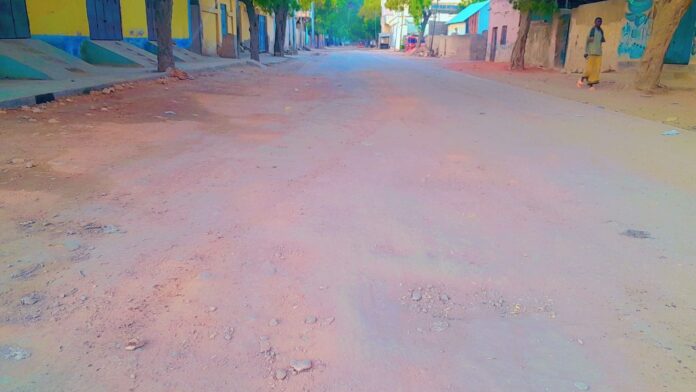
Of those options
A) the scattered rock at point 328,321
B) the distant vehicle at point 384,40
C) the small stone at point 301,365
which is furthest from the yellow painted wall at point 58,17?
the distant vehicle at point 384,40

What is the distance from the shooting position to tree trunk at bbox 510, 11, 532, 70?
21.3m

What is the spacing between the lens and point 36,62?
11852 mm

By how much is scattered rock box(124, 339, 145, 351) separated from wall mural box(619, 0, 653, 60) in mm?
18191

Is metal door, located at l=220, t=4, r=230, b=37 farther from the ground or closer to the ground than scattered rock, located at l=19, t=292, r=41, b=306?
farther from the ground

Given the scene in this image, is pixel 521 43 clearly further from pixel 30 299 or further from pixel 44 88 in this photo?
pixel 30 299

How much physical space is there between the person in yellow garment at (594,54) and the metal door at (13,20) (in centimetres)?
1486

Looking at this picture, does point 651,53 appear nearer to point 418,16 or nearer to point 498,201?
point 498,201

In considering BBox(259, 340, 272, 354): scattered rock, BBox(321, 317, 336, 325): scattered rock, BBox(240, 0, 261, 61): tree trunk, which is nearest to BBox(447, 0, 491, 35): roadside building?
BBox(240, 0, 261, 61): tree trunk

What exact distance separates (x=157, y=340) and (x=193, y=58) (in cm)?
2174

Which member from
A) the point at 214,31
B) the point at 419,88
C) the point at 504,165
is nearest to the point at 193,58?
the point at 214,31

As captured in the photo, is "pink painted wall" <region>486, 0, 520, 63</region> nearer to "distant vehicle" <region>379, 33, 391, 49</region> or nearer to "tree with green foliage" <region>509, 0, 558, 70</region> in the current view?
"tree with green foliage" <region>509, 0, 558, 70</region>

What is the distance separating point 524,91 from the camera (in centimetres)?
1346

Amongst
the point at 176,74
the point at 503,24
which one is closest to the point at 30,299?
the point at 176,74

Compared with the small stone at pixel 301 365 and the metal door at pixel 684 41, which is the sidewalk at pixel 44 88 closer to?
the small stone at pixel 301 365
